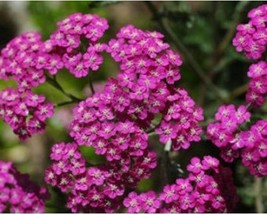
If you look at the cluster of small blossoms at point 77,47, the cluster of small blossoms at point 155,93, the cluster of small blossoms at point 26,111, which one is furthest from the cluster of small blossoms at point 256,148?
the cluster of small blossoms at point 26,111

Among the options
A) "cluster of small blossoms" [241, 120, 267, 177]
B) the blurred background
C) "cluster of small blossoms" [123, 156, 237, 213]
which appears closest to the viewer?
"cluster of small blossoms" [241, 120, 267, 177]

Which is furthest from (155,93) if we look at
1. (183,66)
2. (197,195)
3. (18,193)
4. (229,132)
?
(183,66)

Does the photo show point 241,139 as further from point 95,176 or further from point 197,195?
point 95,176

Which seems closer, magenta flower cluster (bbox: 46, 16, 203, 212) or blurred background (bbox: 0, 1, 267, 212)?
magenta flower cluster (bbox: 46, 16, 203, 212)

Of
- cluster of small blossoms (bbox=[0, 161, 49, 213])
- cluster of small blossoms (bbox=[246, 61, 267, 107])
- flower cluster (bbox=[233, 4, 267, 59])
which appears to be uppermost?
flower cluster (bbox=[233, 4, 267, 59])

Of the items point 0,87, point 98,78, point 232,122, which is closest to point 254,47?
point 232,122

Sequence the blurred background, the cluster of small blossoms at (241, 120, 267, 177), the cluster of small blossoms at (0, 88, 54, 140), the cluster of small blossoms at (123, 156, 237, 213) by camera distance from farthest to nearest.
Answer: the blurred background
the cluster of small blossoms at (0, 88, 54, 140)
the cluster of small blossoms at (123, 156, 237, 213)
the cluster of small blossoms at (241, 120, 267, 177)

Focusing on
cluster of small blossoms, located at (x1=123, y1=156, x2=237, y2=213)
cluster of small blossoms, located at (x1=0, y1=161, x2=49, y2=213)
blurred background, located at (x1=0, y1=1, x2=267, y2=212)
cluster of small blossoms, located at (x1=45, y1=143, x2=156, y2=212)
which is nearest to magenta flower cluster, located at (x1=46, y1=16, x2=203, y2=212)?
cluster of small blossoms, located at (x1=45, y1=143, x2=156, y2=212)

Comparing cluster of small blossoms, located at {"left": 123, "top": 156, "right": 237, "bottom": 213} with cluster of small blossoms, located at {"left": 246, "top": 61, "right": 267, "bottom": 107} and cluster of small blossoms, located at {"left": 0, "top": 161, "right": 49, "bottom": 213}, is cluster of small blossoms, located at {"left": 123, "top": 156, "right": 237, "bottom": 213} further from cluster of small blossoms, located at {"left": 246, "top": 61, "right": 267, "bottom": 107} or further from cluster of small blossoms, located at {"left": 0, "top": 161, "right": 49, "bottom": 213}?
cluster of small blossoms, located at {"left": 0, "top": 161, "right": 49, "bottom": 213}
